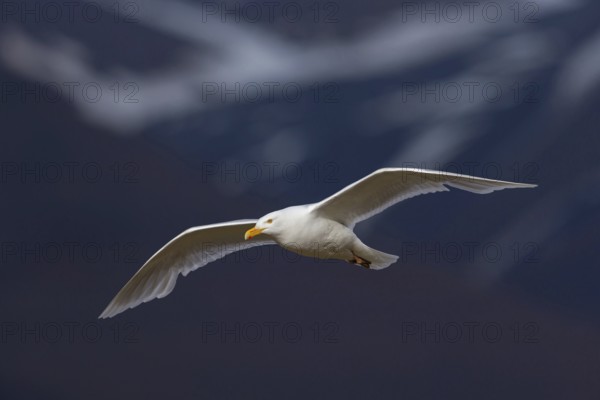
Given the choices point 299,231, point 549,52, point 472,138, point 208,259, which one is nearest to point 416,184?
point 299,231

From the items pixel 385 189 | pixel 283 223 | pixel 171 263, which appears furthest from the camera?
pixel 171 263

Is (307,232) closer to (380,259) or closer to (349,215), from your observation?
(349,215)

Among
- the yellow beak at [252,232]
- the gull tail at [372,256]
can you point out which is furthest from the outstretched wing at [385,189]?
the yellow beak at [252,232]

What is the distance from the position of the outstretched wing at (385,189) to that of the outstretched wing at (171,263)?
543 millimetres

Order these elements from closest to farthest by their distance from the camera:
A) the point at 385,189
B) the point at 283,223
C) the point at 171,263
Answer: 1. the point at 283,223
2. the point at 385,189
3. the point at 171,263


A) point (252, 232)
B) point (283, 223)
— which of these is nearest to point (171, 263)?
point (252, 232)

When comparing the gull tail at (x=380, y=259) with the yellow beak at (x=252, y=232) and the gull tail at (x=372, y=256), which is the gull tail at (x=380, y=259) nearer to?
the gull tail at (x=372, y=256)

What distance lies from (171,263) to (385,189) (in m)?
1.14

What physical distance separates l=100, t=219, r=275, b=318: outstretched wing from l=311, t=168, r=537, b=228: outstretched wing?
0.54 metres

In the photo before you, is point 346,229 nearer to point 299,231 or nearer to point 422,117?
point 299,231

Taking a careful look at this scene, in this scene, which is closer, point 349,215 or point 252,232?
point 252,232

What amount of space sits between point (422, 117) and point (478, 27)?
0.69m

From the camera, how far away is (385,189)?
13.3 ft

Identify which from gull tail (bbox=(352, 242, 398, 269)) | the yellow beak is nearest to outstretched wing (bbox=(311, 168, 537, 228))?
gull tail (bbox=(352, 242, 398, 269))
